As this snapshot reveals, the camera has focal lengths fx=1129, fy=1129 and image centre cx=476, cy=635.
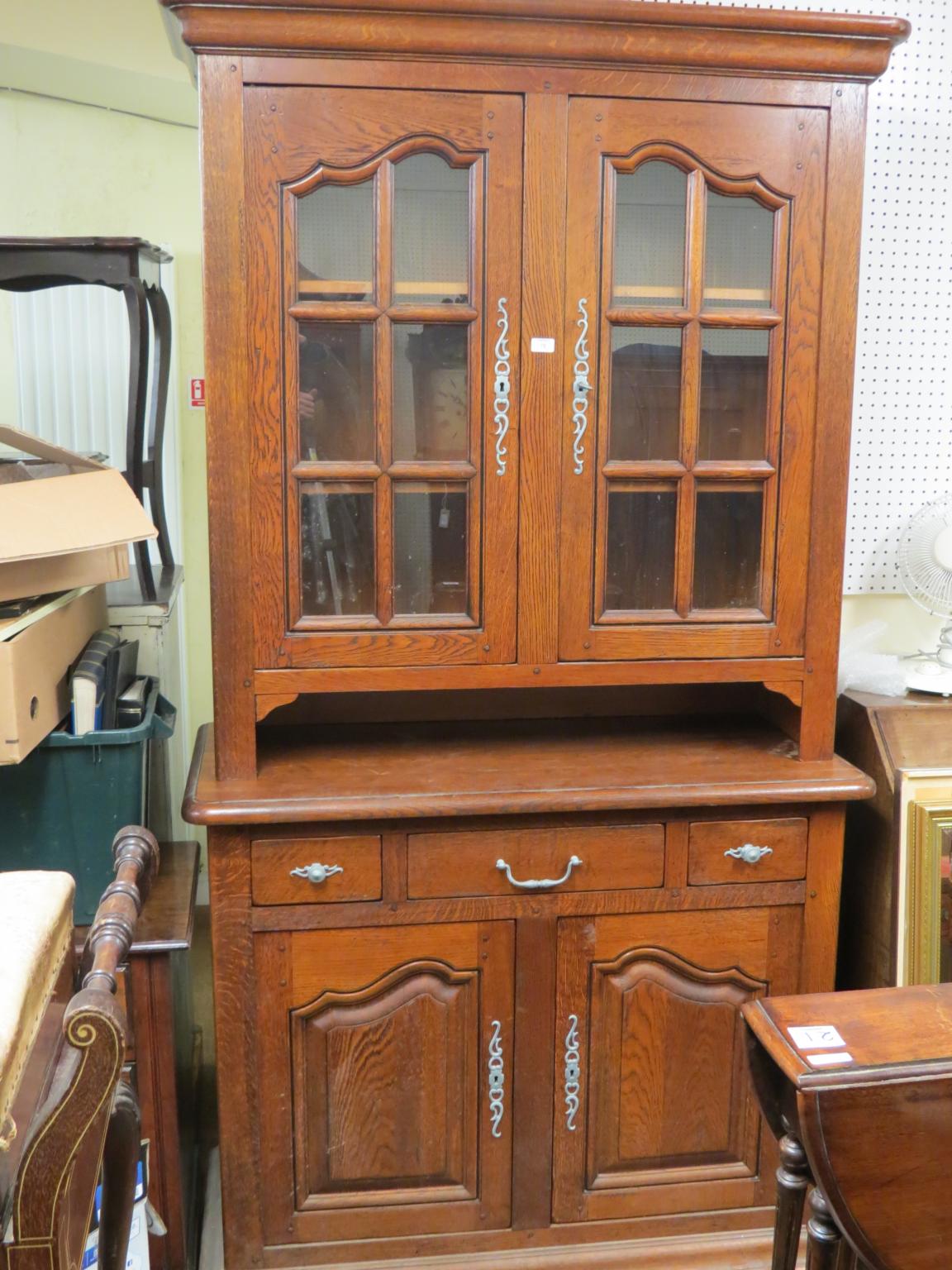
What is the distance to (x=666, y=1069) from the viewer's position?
1984 mm

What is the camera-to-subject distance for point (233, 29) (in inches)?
66.1

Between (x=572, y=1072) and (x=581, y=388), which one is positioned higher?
(x=581, y=388)

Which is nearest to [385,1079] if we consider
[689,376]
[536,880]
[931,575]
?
[536,880]

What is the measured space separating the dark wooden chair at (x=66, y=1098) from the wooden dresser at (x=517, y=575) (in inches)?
22.8

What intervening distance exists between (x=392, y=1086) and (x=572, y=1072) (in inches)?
12.3

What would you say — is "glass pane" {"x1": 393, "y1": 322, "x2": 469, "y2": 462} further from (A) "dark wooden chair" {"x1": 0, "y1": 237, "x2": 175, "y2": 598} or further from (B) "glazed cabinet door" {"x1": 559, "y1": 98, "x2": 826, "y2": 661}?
(A) "dark wooden chair" {"x1": 0, "y1": 237, "x2": 175, "y2": 598}

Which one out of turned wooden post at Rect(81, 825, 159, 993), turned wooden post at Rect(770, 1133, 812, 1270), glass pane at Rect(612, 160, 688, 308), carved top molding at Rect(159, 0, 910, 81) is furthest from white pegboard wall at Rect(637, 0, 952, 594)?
turned wooden post at Rect(81, 825, 159, 993)

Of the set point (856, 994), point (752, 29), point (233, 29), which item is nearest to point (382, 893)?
point (856, 994)

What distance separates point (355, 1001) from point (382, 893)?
20cm

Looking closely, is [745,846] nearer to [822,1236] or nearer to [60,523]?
[822,1236]

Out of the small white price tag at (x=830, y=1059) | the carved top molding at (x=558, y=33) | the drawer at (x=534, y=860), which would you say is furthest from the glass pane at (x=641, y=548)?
the small white price tag at (x=830, y=1059)

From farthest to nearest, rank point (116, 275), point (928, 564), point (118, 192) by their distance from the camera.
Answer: point (118, 192), point (116, 275), point (928, 564)

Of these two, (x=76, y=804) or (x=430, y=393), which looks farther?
(x=76, y=804)

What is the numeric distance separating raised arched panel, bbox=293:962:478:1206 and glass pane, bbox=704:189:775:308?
1223 millimetres
